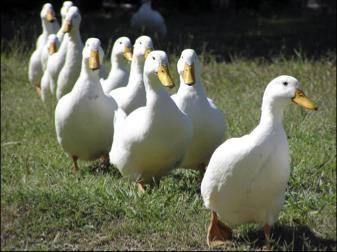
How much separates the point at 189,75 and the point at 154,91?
29cm

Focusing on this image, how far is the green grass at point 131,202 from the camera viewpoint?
17.1 ft

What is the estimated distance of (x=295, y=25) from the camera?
1598 centimetres

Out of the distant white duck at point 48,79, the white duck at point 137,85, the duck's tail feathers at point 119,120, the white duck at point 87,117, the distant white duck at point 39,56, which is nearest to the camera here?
the duck's tail feathers at point 119,120

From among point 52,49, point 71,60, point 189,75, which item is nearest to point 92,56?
point 189,75

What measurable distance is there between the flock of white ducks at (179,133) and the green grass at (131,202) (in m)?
0.18

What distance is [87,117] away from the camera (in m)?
6.76

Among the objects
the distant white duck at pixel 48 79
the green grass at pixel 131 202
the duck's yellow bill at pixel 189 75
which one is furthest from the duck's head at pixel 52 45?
the duck's yellow bill at pixel 189 75

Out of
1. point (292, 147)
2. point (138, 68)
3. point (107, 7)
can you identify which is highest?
point (138, 68)

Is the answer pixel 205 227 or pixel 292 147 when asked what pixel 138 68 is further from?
pixel 205 227

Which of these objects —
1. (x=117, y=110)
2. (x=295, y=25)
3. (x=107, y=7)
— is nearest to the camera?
(x=117, y=110)

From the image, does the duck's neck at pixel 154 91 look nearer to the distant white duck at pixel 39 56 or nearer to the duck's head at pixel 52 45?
the duck's head at pixel 52 45

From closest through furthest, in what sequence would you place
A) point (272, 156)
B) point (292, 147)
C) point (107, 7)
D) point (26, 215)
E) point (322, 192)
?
1. point (272, 156)
2. point (26, 215)
3. point (322, 192)
4. point (292, 147)
5. point (107, 7)

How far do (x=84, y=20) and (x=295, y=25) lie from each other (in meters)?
4.02

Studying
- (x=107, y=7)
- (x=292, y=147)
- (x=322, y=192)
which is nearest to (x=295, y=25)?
(x=107, y=7)
